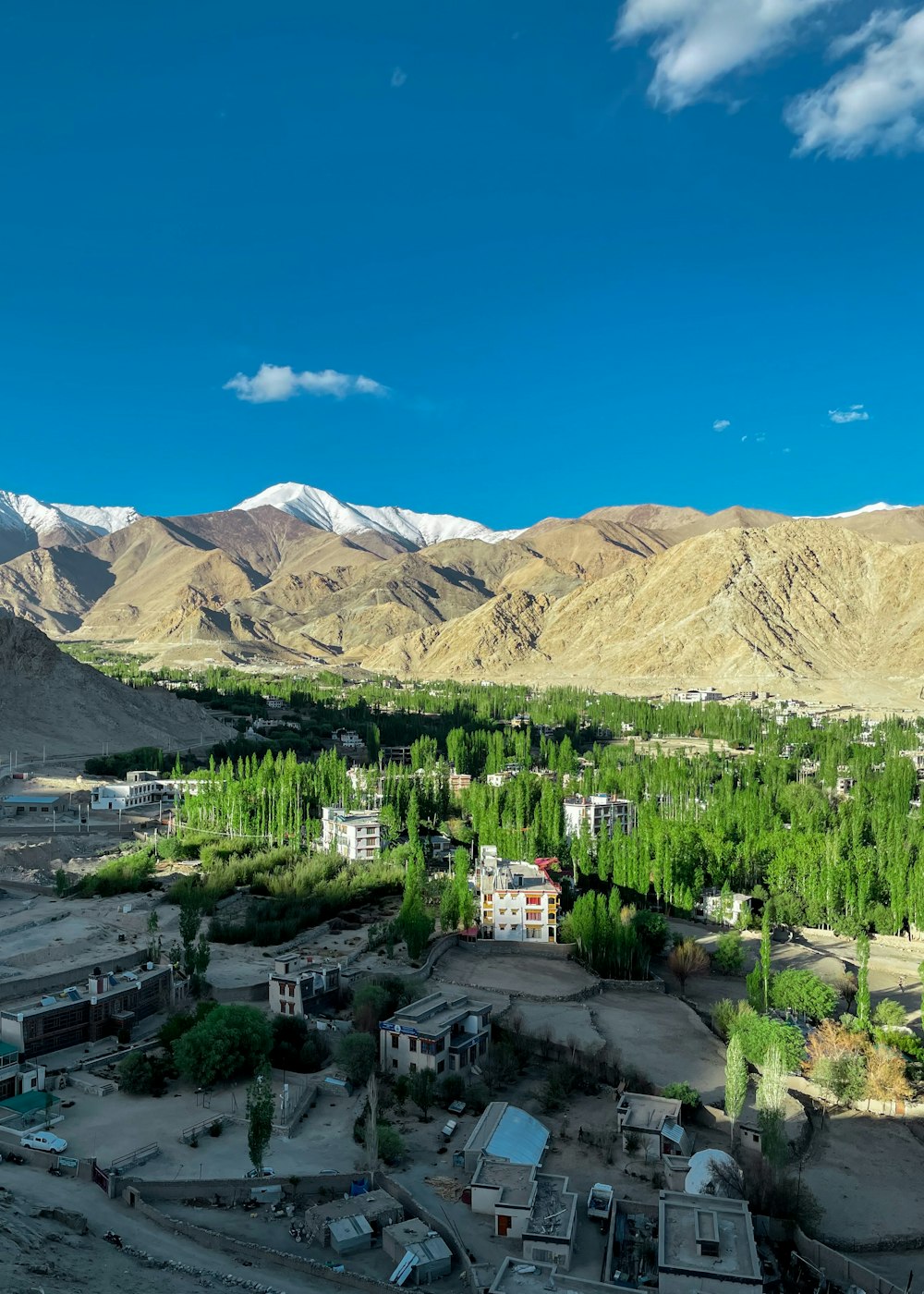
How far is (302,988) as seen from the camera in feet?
113

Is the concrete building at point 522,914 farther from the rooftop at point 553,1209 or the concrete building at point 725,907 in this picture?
the rooftop at point 553,1209

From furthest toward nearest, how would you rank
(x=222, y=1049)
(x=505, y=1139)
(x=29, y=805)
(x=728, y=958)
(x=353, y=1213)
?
(x=29, y=805), (x=728, y=958), (x=222, y=1049), (x=505, y=1139), (x=353, y=1213)

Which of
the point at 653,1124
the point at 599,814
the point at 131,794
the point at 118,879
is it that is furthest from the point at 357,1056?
the point at 131,794

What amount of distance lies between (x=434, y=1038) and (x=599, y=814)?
35152 mm

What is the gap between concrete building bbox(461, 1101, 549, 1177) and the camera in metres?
24.5

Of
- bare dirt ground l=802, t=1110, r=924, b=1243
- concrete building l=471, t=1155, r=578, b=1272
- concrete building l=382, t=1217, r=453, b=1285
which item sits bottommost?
bare dirt ground l=802, t=1110, r=924, b=1243

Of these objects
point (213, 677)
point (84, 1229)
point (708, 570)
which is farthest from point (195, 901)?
point (708, 570)

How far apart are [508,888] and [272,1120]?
19.1 meters

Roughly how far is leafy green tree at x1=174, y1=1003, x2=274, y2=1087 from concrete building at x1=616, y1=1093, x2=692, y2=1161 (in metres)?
10.2

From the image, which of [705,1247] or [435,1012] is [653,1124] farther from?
[435,1012]

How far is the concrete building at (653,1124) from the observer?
25.5 m

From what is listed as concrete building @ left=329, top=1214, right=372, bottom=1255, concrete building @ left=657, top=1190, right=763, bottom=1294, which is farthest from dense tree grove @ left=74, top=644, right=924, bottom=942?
concrete building @ left=329, top=1214, right=372, bottom=1255

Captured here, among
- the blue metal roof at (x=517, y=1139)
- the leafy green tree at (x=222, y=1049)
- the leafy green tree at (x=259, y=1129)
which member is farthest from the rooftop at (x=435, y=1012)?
the leafy green tree at (x=259, y=1129)

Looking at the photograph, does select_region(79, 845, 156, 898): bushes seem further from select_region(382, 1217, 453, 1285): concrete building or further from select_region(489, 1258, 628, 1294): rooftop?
select_region(489, 1258, 628, 1294): rooftop
